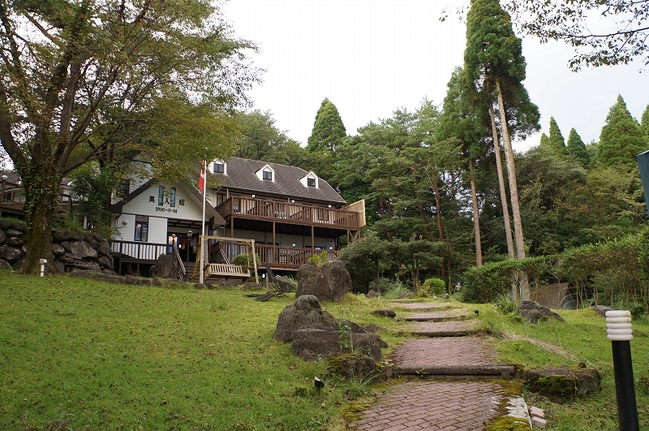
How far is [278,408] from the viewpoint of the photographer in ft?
17.8

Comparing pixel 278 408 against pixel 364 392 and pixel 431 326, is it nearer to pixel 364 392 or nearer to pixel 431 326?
pixel 364 392

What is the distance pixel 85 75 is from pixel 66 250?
615 centimetres

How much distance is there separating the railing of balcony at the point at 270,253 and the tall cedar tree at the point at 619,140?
65.7 feet

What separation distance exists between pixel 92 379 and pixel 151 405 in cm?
111

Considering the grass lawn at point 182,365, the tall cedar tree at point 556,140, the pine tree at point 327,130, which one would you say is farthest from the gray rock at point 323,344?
the tall cedar tree at point 556,140

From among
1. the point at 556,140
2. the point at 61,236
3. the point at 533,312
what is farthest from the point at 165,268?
the point at 556,140

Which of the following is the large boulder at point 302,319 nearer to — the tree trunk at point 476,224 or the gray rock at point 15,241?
the gray rock at point 15,241

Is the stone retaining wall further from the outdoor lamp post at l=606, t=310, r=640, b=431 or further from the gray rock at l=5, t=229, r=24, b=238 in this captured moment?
the outdoor lamp post at l=606, t=310, r=640, b=431

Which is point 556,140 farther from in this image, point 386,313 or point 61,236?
point 61,236

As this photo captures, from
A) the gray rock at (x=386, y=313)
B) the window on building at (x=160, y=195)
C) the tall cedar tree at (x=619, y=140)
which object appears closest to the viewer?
the gray rock at (x=386, y=313)

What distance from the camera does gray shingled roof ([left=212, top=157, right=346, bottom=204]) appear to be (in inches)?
1133

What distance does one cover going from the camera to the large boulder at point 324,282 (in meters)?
14.2

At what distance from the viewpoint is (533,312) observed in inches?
436

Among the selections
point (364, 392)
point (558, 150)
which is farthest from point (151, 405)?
point (558, 150)
